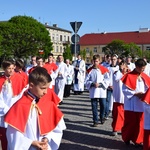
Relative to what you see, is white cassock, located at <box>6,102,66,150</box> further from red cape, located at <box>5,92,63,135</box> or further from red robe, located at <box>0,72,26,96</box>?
red robe, located at <box>0,72,26,96</box>

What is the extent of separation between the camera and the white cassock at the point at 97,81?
28.2 feet

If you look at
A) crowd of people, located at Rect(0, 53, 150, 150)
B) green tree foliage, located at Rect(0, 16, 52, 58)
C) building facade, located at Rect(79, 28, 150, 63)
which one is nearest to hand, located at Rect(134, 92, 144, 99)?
crowd of people, located at Rect(0, 53, 150, 150)

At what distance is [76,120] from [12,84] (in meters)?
4.32

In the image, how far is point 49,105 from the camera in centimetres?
361

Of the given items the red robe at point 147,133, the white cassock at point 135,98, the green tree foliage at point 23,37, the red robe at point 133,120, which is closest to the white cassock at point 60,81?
the red robe at point 133,120

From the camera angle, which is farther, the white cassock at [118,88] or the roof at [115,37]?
the roof at [115,37]

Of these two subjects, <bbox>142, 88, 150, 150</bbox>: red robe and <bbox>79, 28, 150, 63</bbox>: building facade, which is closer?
<bbox>142, 88, 150, 150</bbox>: red robe

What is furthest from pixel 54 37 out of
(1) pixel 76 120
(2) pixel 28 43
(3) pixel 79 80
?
(1) pixel 76 120

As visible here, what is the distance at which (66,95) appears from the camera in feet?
49.2

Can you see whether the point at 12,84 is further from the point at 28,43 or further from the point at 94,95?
the point at 28,43

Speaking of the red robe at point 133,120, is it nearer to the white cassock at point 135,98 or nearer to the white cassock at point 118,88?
the white cassock at point 135,98

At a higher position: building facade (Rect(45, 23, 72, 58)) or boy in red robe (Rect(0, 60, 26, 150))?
building facade (Rect(45, 23, 72, 58))

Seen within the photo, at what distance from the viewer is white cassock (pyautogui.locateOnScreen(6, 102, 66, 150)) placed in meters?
3.25

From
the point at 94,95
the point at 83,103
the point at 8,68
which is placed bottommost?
the point at 83,103
